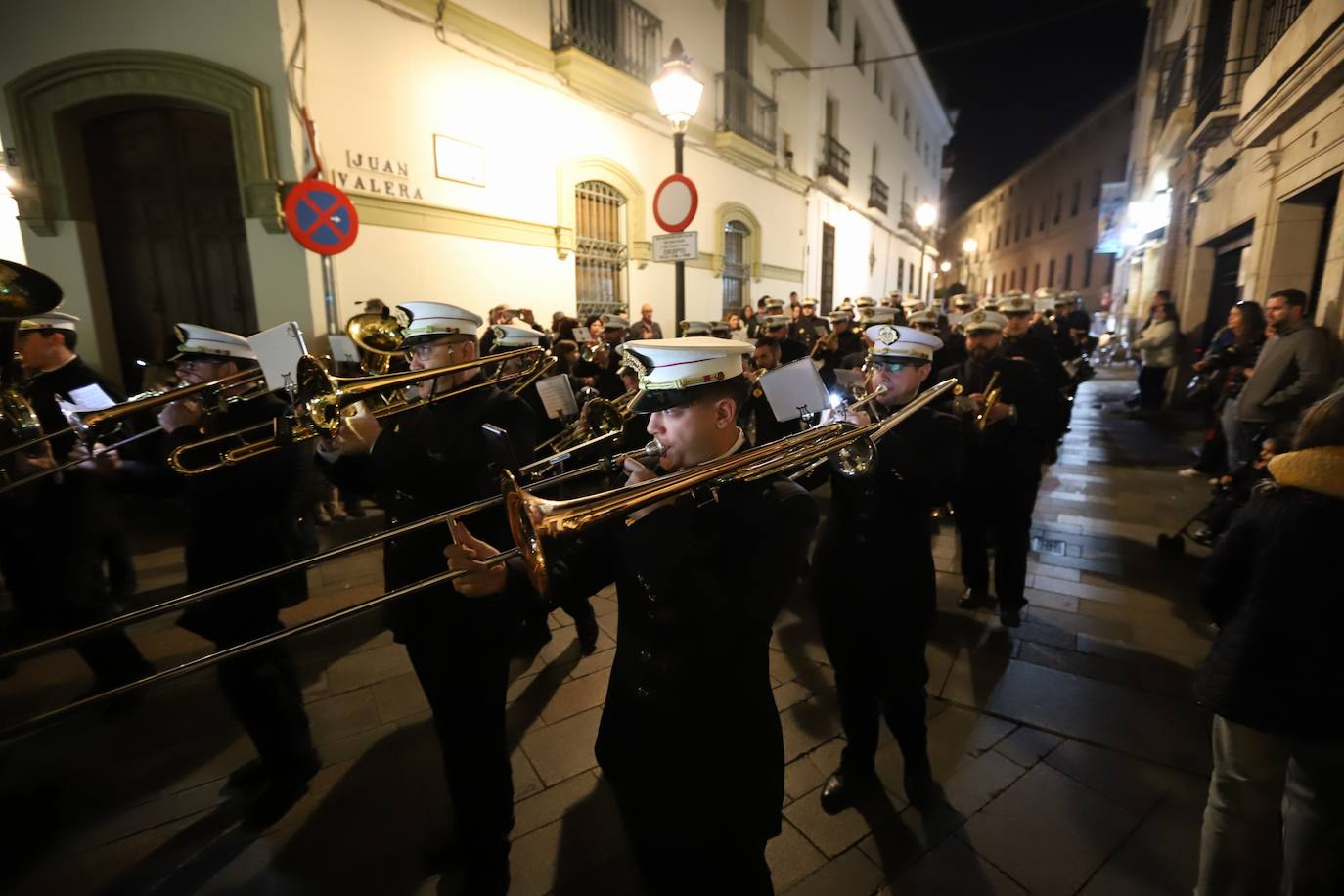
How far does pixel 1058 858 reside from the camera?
101 inches

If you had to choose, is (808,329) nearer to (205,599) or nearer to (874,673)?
(874,673)

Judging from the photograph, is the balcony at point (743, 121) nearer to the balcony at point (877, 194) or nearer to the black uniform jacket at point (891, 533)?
the balcony at point (877, 194)

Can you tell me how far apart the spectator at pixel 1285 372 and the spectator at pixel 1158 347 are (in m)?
7.13

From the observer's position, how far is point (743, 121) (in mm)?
14891

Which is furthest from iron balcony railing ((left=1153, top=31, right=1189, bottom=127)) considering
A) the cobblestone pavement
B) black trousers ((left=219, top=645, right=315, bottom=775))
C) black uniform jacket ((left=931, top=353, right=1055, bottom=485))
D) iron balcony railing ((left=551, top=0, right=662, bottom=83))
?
black trousers ((left=219, top=645, right=315, bottom=775))

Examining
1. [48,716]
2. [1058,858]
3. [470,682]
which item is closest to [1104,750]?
[1058,858]

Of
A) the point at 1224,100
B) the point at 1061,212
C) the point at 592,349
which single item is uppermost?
the point at 1061,212

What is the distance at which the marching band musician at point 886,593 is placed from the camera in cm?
276

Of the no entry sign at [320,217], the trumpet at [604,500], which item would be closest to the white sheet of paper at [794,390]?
the trumpet at [604,500]

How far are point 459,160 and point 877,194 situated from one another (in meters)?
21.0

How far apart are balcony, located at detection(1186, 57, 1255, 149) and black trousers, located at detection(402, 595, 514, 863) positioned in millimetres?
12896

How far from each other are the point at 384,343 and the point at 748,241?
13.6m

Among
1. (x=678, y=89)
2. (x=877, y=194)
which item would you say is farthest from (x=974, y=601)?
(x=877, y=194)

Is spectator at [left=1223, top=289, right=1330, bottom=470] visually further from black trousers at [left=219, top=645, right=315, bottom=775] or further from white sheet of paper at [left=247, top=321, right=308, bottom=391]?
black trousers at [left=219, top=645, right=315, bottom=775]
